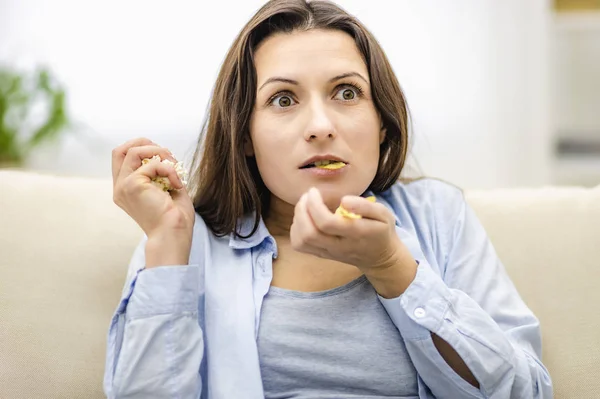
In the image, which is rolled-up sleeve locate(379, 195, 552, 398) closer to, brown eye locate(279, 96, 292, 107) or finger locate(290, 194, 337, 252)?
finger locate(290, 194, 337, 252)

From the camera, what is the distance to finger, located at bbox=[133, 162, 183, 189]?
3.69ft

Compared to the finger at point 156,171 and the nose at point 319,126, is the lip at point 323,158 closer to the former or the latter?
the nose at point 319,126

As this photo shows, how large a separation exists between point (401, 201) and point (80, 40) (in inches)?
75.5

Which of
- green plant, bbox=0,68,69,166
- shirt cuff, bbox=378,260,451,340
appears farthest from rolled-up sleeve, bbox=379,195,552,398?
green plant, bbox=0,68,69,166

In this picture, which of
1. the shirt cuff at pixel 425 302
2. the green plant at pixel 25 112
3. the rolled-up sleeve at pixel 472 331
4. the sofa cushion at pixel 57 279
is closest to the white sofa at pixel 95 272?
the sofa cushion at pixel 57 279

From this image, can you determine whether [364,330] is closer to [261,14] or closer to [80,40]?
[261,14]

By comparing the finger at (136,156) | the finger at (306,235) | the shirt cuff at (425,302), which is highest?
the finger at (136,156)

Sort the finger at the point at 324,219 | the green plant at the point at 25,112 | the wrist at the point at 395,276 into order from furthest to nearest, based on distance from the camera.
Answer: the green plant at the point at 25,112, the wrist at the point at 395,276, the finger at the point at 324,219

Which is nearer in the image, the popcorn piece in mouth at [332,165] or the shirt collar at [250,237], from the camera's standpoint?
the popcorn piece in mouth at [332,165]

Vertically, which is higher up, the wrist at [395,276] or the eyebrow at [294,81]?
the eyebrow at [294,81]

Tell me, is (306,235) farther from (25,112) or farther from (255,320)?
(25,112)

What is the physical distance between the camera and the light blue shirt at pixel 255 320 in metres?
A: 1.06

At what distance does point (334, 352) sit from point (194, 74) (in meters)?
1.90

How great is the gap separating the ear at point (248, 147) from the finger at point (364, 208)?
36 cm
